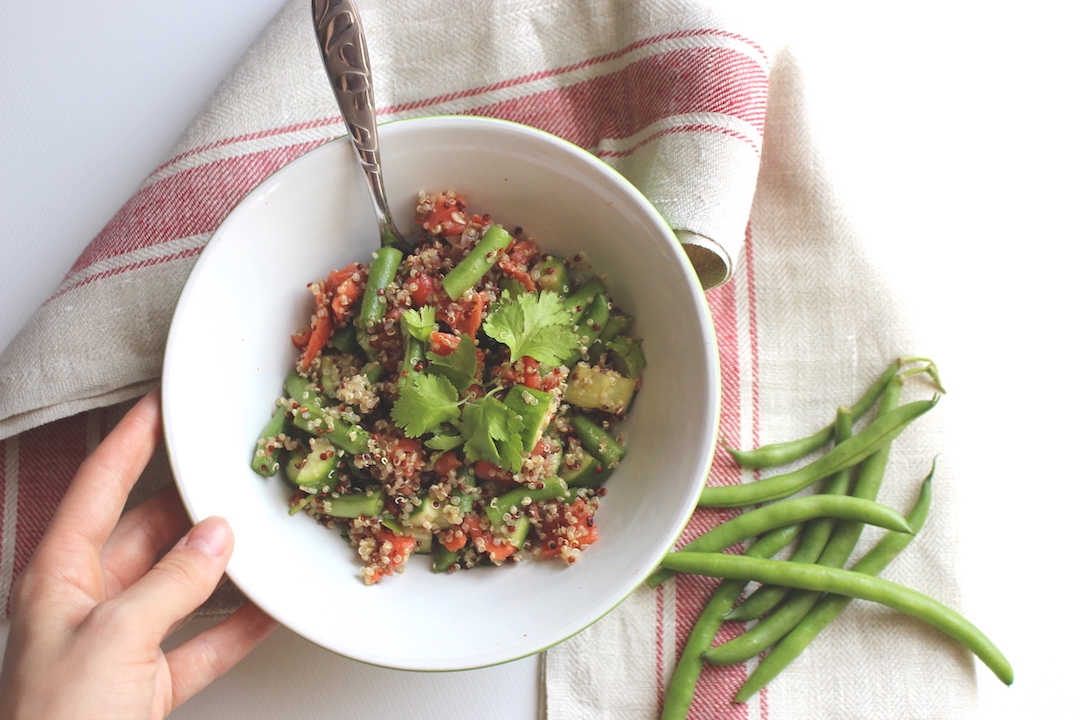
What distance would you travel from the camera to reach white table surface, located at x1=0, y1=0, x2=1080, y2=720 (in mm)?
2727

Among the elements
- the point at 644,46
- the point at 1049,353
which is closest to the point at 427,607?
the point at 644,46

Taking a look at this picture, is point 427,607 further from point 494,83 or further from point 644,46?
point 644,46

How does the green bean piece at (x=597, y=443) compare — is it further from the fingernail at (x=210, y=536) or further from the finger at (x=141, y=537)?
the finger at (x=141, y=537)

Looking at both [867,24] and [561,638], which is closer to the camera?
[561,638]

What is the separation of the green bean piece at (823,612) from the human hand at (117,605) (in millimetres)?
1583

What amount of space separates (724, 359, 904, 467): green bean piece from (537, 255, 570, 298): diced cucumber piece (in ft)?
2.81

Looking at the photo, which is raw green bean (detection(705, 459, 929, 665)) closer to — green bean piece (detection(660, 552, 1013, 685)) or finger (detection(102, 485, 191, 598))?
green bean piece (detection(660, 552, 1013, 685))

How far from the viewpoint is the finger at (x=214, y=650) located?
7.59 ft

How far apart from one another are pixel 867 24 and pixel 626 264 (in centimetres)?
145

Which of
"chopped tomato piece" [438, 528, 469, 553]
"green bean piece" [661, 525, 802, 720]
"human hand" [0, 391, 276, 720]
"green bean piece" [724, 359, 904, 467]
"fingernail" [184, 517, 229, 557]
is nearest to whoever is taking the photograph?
"human hand" [0, 391, 276, 720]

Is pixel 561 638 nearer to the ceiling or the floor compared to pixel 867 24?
nearer to the floor

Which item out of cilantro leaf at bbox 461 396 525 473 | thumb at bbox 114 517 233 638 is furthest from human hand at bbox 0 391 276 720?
cilantro leaf at bbox 461 396 525 473

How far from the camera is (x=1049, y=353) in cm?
293

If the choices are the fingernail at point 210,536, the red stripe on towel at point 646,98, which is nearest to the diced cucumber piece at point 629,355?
the red stripe on towel at point 646,98
